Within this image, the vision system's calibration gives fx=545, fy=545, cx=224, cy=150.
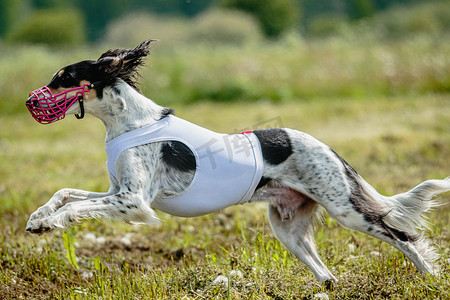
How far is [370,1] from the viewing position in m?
34.3

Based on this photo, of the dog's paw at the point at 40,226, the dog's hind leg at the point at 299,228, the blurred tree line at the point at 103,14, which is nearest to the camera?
the dog's paw at the point at 40,226

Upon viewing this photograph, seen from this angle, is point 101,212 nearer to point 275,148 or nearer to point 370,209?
point 275,148

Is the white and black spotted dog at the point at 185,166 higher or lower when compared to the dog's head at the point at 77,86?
lower

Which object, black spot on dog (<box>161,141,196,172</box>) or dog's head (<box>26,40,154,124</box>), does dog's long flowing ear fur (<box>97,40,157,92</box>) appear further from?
black spot on dog (<box>161,141,196,172</box>)

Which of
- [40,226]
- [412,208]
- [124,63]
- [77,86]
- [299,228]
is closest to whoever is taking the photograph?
[40,226]

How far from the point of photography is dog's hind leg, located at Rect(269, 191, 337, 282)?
3938 mm

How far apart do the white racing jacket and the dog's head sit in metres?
0.34

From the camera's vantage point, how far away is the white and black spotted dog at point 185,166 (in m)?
3.42

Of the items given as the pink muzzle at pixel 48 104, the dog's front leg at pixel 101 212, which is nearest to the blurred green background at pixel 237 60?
the pink muzzle at pixel 48 104

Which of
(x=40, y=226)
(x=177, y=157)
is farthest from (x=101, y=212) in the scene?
(x=177, y=157)

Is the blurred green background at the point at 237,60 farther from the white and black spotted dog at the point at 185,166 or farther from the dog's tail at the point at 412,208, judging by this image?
the dog's tail at the point at 412,208

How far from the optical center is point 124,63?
11.8ft

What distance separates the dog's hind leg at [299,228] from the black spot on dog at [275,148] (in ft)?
1.35

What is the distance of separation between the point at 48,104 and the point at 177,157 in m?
0.87
